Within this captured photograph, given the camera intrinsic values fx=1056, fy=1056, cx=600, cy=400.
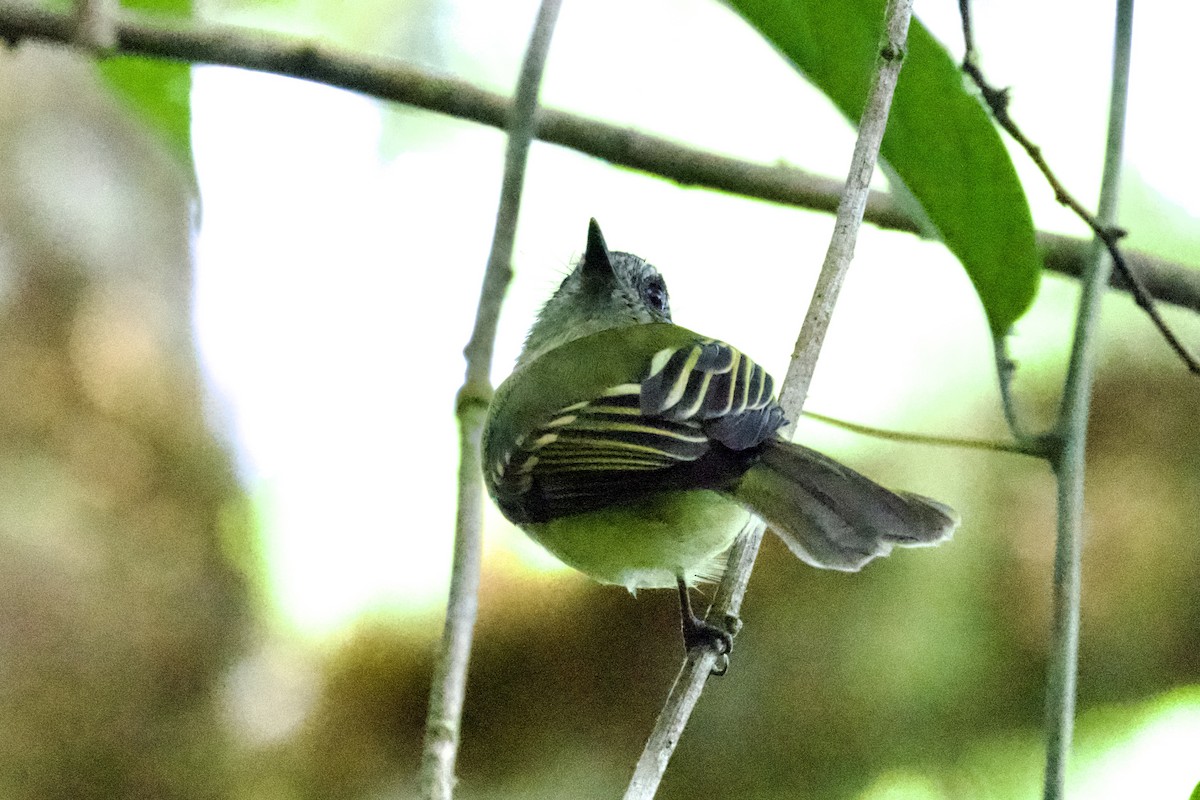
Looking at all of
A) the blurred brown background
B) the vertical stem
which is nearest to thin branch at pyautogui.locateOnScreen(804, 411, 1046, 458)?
the vertical stem

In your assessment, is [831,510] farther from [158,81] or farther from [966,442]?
[158,81]

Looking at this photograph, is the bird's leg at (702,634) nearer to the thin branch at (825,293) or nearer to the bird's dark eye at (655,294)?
the thin branch at (825,293)

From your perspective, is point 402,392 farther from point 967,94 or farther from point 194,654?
point 967,94

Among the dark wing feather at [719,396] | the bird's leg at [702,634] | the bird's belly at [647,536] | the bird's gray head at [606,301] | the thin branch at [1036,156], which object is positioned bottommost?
the bird's leg at [702,634]

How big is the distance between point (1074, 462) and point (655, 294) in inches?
28.8

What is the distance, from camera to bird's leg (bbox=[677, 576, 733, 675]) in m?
1.04

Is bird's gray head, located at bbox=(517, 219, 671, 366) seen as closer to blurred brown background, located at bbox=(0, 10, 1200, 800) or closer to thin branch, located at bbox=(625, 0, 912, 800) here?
blurred brown background, located at bbox=(0, 10, 1200, 800)

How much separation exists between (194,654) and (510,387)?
58 centimetres

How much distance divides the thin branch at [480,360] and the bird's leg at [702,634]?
0.23 m

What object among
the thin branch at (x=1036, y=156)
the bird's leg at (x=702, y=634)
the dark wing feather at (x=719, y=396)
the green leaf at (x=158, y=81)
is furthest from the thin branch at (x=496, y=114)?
the bird's leg at (x=702, y=634)

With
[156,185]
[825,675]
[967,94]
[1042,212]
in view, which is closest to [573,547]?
[825,675]

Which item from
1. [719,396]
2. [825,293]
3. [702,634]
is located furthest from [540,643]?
[825,293]

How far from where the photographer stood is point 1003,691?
1340mm

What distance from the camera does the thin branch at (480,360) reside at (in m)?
0.93
